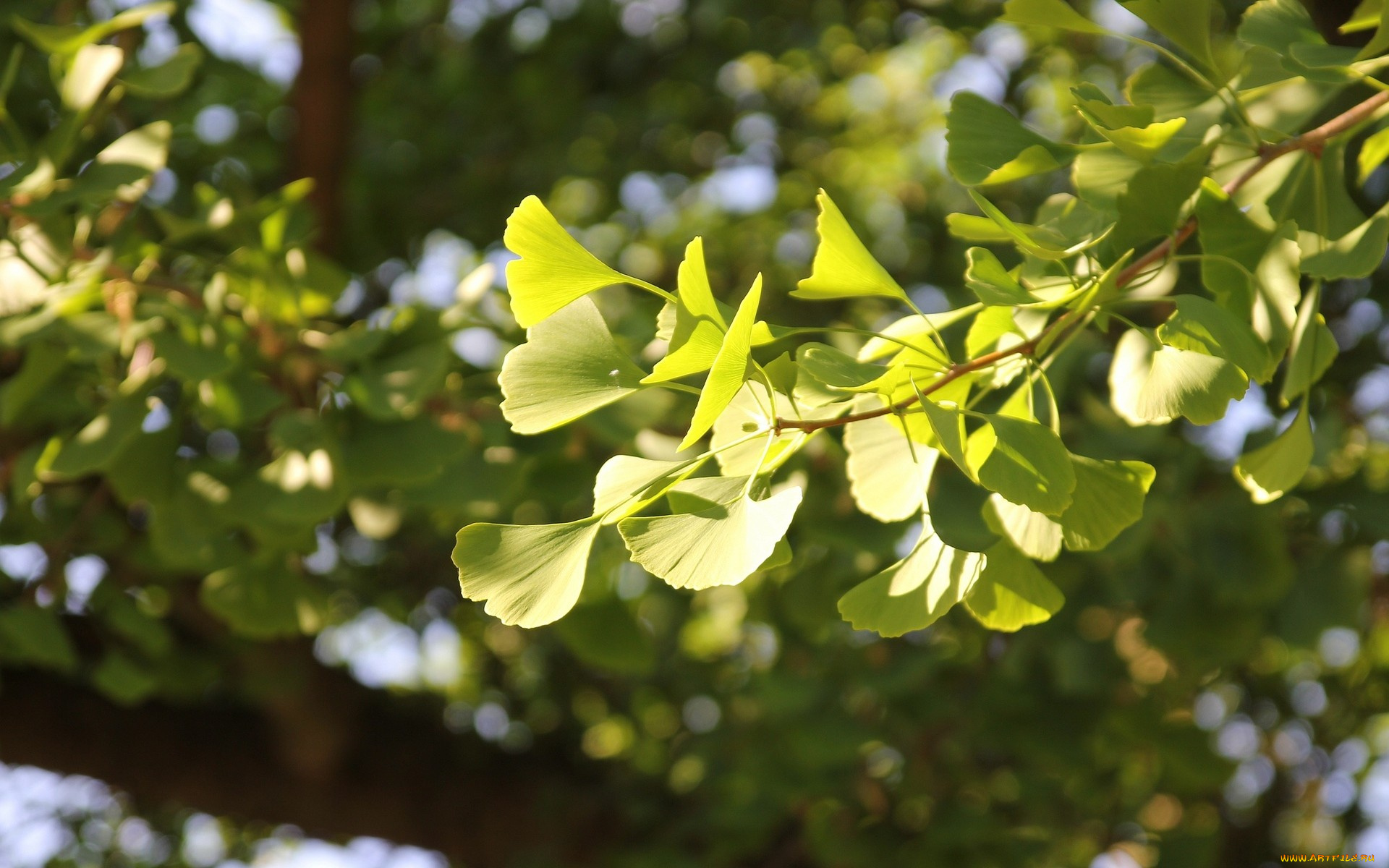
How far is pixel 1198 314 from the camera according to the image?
428mm

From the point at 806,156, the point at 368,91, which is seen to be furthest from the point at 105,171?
the point at 806,156

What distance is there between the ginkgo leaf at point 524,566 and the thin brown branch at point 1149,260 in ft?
0.34

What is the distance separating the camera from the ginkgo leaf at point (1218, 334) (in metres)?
0.43

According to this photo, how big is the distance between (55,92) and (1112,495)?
3.49 feet

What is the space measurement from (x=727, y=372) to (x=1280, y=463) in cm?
29

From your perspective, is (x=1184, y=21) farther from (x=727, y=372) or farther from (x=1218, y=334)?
(x=727, y=372)

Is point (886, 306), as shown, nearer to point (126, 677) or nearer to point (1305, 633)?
point (1305, 633)

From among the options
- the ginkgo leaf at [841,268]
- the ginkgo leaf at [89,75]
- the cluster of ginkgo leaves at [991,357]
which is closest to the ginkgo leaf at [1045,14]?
the cluster of ginkgo leaves at [991,357]

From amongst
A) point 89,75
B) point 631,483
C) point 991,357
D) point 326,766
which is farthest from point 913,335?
point 326,766

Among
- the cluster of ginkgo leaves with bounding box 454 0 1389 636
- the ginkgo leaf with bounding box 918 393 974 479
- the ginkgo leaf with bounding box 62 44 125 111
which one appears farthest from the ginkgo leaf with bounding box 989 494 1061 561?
the ginkgo leaf with bounding box 62 44 125 111

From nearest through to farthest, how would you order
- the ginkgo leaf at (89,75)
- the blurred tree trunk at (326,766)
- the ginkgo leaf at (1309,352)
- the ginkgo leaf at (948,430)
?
the ginkgo leaf at (948,430), the ginkgo leaf at (1309,352), the ginkgo leaf at (89,75), the blurred tree trunk at (326,766)

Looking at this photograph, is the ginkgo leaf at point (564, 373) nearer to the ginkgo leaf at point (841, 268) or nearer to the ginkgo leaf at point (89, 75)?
the ginkgo leaf at point (841, 268)

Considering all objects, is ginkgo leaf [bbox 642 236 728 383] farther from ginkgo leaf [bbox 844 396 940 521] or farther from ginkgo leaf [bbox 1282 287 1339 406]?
ginkgo leaf [bbox 1282 287 1339 406]

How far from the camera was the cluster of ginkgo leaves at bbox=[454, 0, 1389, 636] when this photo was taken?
41cm
